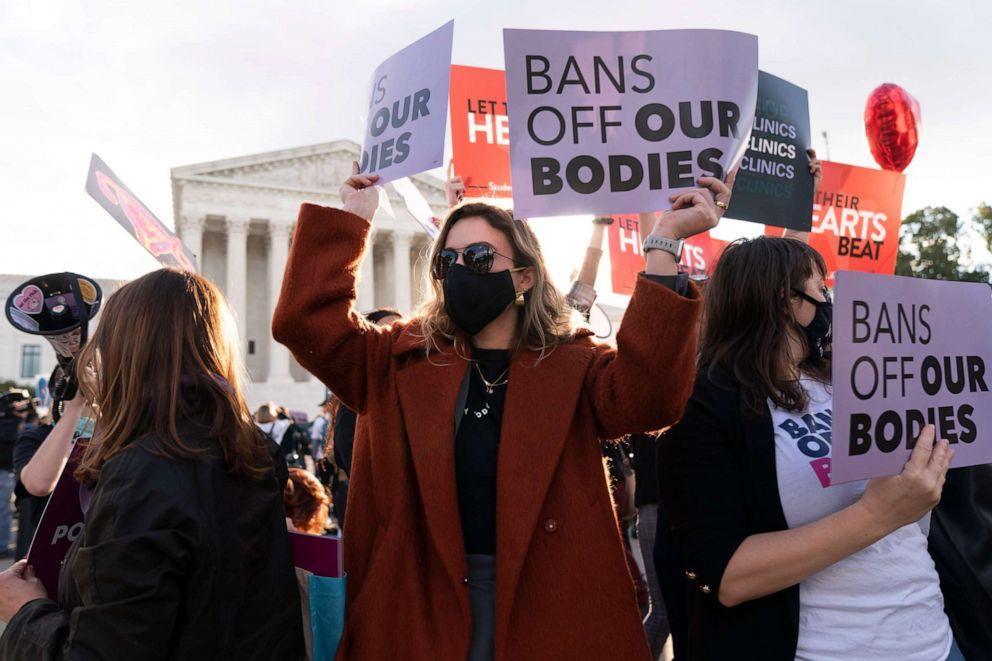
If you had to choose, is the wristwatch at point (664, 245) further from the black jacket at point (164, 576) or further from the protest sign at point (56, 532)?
the protest sign at point (56, 532)

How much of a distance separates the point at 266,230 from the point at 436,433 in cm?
4254

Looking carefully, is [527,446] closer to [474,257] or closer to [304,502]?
[474,257]

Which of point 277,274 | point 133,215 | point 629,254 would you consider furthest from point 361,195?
point 277,274

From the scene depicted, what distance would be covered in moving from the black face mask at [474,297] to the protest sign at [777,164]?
5.97 feet

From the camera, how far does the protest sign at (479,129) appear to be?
4406 mm

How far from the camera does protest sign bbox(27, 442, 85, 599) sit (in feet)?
6.07

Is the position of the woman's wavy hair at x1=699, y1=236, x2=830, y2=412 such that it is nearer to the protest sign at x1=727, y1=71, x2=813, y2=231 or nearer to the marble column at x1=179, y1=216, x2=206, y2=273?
the protest sign at x1=727, y1=71, x2=813, y2=231

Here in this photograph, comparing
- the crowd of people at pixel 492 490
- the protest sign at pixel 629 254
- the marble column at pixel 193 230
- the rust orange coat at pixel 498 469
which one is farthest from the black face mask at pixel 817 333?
the marble column at pixel 193 230

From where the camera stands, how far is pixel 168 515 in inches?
61.9

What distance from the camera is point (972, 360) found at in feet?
6.07

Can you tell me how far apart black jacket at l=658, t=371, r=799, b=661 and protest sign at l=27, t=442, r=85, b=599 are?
60.4 inches

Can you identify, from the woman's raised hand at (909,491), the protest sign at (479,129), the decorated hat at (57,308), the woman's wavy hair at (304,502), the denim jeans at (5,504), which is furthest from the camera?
the denim jeans at (5,504)

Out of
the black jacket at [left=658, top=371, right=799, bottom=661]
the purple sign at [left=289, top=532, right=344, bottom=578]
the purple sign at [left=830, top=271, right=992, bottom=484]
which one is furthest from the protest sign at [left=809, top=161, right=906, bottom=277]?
the purple sign at [left=289, top=532, right=344, bottom=578]

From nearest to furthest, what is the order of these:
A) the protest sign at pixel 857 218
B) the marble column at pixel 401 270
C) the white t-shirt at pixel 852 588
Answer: the white t-shirt at pixel 852 588
the protest sign at pixel 857 218
the marble column at pixel 401 270
